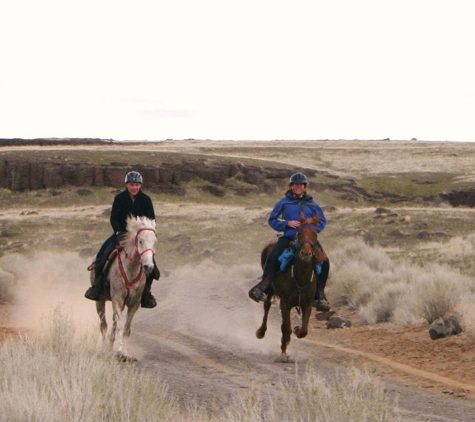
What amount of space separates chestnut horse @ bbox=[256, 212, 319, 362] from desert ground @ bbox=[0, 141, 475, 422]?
53 centimetres

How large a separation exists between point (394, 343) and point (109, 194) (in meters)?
50.0

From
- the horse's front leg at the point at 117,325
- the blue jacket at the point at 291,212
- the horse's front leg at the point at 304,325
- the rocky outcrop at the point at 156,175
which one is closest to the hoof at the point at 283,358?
the horse's front leg at the point at 304,325

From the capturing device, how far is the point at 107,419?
6.54m

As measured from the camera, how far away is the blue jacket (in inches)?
510

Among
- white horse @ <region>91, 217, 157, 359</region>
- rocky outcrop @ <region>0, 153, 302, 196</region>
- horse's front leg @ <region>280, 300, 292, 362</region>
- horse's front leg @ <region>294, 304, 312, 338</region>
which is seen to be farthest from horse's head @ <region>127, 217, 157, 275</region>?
rocky outcrop @ <region>0, 153, 302, 196</region>

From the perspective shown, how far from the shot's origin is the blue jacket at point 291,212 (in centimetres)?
1295

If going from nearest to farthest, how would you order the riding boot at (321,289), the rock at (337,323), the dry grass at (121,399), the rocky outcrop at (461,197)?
1. the dry grass at (121,399)
2. the riding boot at (321,289)
3. the rock at (337,323)
4. the rocky outcrop at (461,197)

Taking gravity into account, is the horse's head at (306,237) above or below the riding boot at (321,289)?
above

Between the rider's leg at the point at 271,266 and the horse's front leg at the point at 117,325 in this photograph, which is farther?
the rider's leg at the point at 271,266

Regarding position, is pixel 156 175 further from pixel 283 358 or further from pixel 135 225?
pixel 283 358

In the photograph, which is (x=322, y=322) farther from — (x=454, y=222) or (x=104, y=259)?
(x=454, y=222)

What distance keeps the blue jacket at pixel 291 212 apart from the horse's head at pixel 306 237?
48cm

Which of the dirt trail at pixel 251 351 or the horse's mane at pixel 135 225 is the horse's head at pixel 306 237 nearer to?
the dirt trail at pixel 251 351

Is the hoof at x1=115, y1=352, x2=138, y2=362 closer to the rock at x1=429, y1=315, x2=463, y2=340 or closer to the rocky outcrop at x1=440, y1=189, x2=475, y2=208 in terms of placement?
the rock at x1=429, y1=315, x2=463, y2=340
